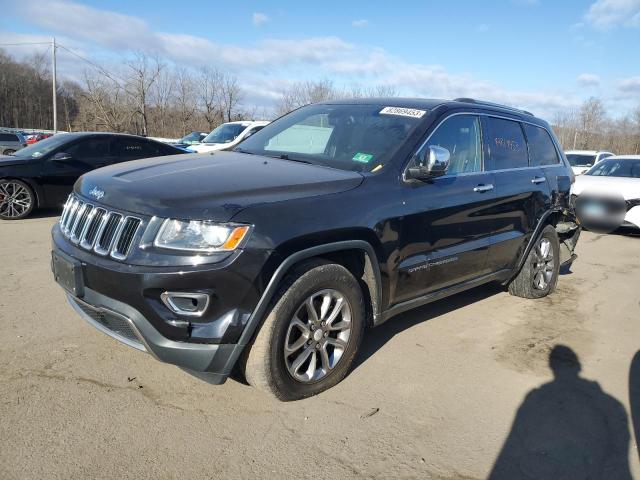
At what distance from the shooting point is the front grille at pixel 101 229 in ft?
9.01

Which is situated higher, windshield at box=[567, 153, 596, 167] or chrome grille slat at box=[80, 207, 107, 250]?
windshield at box=[567, 153, 596, 167]

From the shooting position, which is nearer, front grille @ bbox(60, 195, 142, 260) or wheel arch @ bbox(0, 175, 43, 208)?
front grille @ bbox(60, 195, 142, 260)

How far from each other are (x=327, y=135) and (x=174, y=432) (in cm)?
243

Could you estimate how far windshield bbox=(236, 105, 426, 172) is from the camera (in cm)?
364

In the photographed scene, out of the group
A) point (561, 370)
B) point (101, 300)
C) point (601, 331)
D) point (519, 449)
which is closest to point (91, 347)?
point (101, 300)

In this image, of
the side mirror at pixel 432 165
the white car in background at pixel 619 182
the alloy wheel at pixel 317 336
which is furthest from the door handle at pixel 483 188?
the white car in background at pixel 619 182

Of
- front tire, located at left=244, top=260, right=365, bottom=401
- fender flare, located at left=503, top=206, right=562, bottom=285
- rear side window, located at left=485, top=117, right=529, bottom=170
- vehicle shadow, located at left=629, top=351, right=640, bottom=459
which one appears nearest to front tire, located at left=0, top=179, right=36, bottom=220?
front tire, located at left=244, top=260, right=365, bottom=401

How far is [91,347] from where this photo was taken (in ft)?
Result: 12.0

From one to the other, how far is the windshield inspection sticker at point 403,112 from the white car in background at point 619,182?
544cm

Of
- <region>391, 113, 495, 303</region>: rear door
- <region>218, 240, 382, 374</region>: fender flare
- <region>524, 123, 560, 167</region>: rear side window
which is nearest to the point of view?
<region>218, 240, 382, 374</region>: fender flare

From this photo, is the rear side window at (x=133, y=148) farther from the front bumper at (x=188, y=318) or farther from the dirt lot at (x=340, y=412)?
the front bumper at (x=188, y=318)

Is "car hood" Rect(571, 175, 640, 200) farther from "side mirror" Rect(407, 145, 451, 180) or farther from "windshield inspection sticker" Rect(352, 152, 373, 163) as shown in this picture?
"windshield inspection sticker" Rect(352, 152, 373, 163)

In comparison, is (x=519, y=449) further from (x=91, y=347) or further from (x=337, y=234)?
(x=91, y=347)

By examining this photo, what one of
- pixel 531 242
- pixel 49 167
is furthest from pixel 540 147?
pixel 49 167
